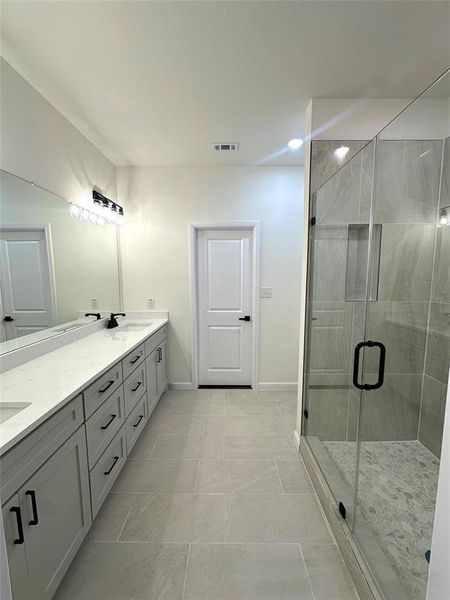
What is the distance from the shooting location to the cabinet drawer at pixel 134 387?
2008 mm

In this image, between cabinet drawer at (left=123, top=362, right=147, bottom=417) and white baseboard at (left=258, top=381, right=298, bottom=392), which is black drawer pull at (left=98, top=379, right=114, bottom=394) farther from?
white baseboard at (left=258, top=381, right=298, bottom=392)

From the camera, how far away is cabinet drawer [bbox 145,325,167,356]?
251cm

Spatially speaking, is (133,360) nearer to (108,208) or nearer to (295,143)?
(108,208)

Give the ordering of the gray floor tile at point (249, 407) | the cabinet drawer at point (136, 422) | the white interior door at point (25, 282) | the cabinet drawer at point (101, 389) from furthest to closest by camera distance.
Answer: the gray floor tile at point (249, 407) < the cabinet drawer at point (136, 422) < the white interior door at point (25, 282) < the cabinet drawer at point (101, 389)

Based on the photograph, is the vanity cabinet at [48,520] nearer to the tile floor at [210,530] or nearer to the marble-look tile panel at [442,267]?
the tile floor at [210,530]

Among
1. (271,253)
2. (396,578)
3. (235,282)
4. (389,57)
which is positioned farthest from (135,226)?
(396,578)

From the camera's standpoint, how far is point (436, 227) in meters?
1.87

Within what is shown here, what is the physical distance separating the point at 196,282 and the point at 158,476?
2.00m

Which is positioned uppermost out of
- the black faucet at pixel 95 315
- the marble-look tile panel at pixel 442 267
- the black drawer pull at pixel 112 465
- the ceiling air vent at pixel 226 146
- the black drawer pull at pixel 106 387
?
the ceiling air vent at pixel 226 146

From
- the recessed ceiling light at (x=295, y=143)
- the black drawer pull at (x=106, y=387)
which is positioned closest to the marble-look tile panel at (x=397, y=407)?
the black drawer pull at (x=106, y=387)

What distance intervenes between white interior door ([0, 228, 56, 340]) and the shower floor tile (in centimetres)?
227

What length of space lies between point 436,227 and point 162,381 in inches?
114

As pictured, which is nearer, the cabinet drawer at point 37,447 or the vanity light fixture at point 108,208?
the cabinet drawer at point 37,447

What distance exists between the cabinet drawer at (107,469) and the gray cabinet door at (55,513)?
0.07 meters
